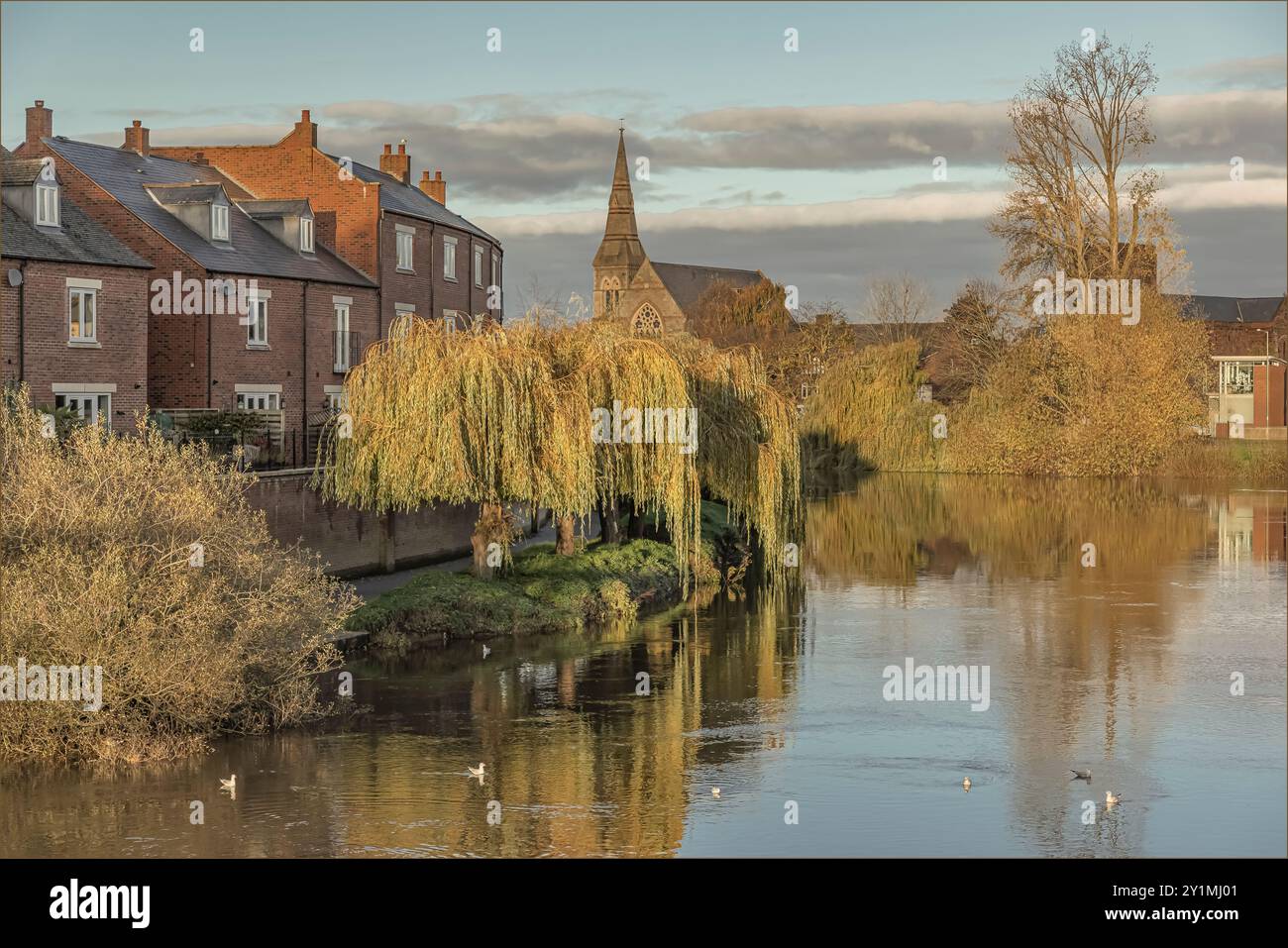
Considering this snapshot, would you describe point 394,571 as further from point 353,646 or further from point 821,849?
point 821,849

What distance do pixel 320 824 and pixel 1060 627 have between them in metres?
15.7

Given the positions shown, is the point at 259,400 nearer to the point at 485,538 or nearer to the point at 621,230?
the point at 485,538

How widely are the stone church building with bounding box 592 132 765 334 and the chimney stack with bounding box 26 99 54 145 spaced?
252ft

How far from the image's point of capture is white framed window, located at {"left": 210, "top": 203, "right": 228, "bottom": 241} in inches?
1378

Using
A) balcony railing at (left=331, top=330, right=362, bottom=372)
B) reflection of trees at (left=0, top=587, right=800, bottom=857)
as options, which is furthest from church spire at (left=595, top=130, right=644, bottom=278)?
reflection of trees at (left=0, top=587, right=800, bottom=857)

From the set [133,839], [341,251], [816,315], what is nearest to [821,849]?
[133,839]

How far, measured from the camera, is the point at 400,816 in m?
14.3

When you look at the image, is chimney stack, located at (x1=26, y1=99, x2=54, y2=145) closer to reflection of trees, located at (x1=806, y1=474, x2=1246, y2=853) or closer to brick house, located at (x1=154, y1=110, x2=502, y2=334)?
brick house, located at (x1=154, y1=110, x2=502, y2=334)

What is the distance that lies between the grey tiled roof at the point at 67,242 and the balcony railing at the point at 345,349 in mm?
7467

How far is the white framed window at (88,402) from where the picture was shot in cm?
2967

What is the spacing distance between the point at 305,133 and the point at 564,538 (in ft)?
Result: 61.3

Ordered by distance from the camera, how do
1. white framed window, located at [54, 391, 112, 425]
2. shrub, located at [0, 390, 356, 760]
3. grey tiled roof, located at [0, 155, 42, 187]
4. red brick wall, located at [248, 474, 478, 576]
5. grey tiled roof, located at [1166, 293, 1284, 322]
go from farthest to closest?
grey tiled roof, located at [1166, 293, 1284, 322] → white framed window, located at [54, 391, 112, 425] → grey tiled roof, located at [0, 155, 42, 187] → red brick wall, located at [248, 474, 478, 576] → shrub, located at [0, 390, 356, 760]

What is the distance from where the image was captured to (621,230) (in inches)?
5182
